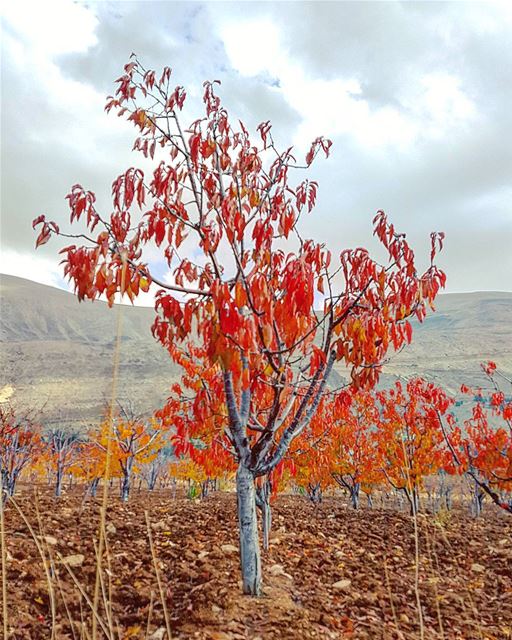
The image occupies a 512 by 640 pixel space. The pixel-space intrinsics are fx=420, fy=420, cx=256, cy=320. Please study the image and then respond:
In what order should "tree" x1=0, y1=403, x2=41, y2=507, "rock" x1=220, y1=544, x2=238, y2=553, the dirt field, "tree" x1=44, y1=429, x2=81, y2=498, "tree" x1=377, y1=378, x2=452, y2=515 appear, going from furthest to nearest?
"tree" x1=44, y1=429, x2=81, y2=498, "tree" x1=377, y1=378, x2=452, y2=515, "tree" x1=0, y1=403, x2=41, y2=507, "rock" x1=220, y1=544, x2=238, y2=553, the dirt field

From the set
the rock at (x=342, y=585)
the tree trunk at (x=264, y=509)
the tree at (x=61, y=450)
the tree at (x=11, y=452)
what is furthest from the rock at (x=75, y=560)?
the tree at (x=61, y=450)

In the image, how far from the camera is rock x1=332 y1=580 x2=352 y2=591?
5596mm

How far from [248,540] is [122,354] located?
107m

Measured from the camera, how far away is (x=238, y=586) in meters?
5.03

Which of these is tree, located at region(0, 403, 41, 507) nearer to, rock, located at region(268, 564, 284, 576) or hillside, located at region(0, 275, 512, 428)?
rock, located at region(268, 564, 284, 576)

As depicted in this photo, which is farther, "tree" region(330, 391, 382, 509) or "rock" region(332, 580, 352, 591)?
"tree" region(330, 391, 382, 509)

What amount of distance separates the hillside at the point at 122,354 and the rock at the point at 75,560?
40.9 metres

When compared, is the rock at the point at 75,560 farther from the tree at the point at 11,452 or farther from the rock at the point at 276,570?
the tree at the point at 11,452

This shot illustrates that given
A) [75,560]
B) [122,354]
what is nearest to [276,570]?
[75,560]

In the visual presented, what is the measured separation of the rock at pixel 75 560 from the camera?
5.37 metres

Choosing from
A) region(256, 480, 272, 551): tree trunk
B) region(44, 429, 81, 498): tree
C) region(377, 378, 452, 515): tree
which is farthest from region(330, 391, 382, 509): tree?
region(44, 429, 81, 498): tree

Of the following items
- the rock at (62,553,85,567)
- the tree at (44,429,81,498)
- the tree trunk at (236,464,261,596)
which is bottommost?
the tree at (44,429,81,498)

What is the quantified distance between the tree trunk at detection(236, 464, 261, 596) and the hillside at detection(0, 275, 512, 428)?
139ft

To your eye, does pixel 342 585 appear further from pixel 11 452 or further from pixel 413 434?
pixel 11 452
